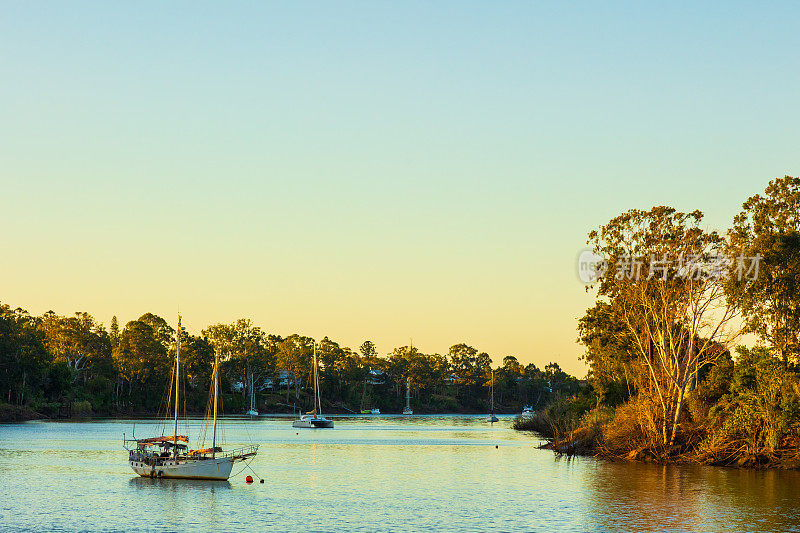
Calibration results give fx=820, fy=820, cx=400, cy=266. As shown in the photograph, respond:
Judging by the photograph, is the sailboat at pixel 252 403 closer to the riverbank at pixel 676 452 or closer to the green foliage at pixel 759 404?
the riverbank at pixel 676 452

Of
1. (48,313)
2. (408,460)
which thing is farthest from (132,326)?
(408,460)

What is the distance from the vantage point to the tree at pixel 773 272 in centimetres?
6028

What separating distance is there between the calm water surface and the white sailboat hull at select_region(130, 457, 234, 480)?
64 centimetres

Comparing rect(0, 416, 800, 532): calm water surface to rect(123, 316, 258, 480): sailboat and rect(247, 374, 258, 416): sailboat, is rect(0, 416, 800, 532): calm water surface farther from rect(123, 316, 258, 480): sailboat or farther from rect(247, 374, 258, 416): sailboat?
rect(247, 374, 258, 416): sailboat

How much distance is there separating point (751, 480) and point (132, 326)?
470 ft

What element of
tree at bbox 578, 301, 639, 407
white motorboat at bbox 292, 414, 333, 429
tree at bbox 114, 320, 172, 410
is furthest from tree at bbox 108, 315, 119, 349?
tree at bbox 578, 301, 639, 407

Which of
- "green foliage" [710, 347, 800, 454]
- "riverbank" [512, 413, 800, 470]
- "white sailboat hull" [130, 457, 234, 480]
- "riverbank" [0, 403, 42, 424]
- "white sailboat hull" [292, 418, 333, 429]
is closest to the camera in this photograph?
"white sailboat hull" [130, 457, 234, 480]

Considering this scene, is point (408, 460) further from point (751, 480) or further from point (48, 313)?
point (48, 313)

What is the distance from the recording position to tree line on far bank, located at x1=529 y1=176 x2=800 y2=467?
60438 millimetres

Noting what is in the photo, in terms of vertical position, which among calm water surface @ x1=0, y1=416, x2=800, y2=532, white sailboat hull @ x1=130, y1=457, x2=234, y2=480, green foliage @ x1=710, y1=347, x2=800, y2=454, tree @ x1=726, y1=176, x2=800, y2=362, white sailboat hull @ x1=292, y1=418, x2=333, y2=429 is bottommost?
white sailboat hull @ x1=292, y1=418, x2=333, y2=429

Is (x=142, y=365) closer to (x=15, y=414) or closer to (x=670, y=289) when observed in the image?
(x=15, y=414)

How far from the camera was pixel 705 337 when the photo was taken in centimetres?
6569

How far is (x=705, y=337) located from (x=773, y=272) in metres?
7.74

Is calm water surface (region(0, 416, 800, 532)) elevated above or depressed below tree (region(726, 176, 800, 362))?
below
